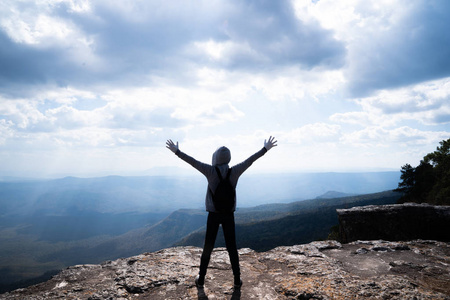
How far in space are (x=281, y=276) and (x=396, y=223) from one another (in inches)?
269

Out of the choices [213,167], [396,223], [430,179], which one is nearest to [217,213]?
[213,167]

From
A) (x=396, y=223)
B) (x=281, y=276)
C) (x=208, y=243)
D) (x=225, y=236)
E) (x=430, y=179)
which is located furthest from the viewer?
(x=430, y=179)

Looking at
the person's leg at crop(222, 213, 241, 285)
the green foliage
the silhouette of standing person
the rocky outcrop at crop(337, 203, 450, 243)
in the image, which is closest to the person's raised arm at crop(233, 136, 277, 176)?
the silhouette of standing person

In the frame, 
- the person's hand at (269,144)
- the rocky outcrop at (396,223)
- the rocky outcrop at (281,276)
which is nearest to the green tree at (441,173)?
the rocky outcrop at (396,223)

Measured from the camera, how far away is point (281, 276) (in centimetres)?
575

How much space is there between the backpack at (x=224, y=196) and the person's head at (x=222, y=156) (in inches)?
16.0

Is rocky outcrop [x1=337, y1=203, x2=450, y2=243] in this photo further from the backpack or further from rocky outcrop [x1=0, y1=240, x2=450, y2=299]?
the backpack

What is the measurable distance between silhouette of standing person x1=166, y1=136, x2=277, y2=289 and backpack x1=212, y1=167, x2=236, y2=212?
0.10 meters

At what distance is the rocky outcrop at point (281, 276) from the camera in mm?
4766

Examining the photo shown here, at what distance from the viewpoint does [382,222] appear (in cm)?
956

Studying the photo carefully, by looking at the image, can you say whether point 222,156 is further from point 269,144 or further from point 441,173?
point 441,173

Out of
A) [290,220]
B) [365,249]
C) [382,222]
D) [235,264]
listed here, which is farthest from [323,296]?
[290,220]

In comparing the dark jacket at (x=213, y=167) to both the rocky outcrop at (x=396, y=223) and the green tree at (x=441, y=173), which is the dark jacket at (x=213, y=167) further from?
the green tree at (x=441, y=173)

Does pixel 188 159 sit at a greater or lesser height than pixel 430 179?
greater
